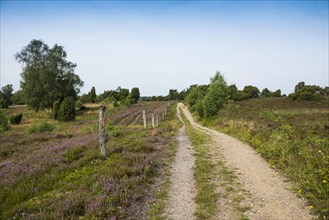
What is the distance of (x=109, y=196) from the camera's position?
20.5 ft

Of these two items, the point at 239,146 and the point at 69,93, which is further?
the point at 69,93

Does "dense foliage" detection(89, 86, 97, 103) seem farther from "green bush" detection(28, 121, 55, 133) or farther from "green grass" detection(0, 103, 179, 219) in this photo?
"green grass" detection(0, 103, 179, 219)

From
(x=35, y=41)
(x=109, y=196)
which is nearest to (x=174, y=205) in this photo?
(x=109, y=196)

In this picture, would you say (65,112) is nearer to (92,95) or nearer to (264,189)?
(264,189)

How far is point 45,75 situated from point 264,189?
2089 inches

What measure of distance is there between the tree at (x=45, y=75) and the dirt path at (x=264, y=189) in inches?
1938

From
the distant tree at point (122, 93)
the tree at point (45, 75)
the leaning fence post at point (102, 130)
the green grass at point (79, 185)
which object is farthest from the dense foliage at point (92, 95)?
the leaning fence post at point (102, 130)

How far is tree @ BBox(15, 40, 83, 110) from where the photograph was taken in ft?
164

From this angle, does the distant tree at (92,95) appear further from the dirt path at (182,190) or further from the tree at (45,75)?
the dirt path at (182,190)

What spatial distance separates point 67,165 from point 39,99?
159 feet

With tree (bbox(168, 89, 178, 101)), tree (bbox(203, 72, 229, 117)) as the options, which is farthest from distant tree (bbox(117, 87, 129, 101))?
tree (bbox(203, 72, 229, 117))

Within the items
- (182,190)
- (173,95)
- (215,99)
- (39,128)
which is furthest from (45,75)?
(173,95)

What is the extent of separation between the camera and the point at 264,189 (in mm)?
7320

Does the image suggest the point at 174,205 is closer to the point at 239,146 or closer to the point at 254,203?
the point at 254,203
